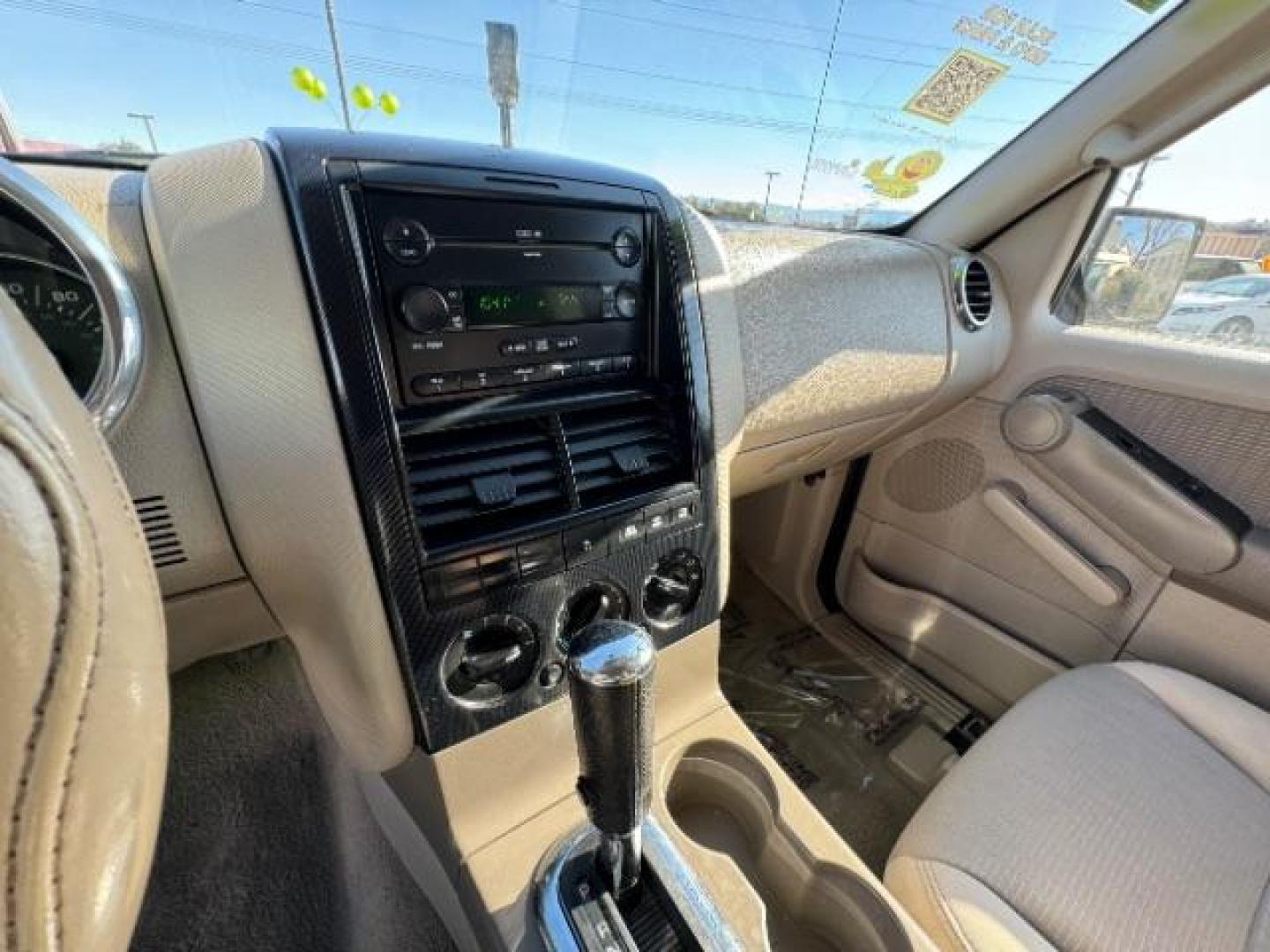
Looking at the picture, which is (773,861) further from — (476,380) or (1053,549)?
(1053,549)


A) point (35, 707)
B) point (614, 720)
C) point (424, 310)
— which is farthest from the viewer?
point (424, 310)

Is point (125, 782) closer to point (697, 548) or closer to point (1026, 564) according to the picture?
point (697, 548)

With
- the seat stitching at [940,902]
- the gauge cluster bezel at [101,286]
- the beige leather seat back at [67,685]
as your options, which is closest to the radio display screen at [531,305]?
the gauge cluster bezel at [101,286]

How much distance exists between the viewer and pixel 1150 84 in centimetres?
109

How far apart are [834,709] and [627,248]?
1302 mm

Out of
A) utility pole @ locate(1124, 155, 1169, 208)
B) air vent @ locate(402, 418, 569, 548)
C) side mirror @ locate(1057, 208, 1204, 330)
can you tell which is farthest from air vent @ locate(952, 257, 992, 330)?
air vent @ locate(402, 418, 569, 548)

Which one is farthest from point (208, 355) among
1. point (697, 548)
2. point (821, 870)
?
point (821, 870)

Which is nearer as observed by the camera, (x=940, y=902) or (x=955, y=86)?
(x=940, y=902)

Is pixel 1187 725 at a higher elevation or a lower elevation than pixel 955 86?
lower

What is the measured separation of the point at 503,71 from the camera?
105 centimetres

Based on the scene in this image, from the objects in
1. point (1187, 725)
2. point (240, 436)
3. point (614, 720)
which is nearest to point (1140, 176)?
point (1187, 725)

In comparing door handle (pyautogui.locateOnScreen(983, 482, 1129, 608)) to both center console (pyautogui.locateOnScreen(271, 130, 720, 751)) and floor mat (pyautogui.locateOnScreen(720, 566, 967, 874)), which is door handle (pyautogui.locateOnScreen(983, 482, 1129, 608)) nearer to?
floor mat (pyautogui.locateOnScreen(720, 566, 967, 874))

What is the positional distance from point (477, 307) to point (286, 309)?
0.18m

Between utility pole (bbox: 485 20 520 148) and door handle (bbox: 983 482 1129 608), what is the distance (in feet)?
4.33
